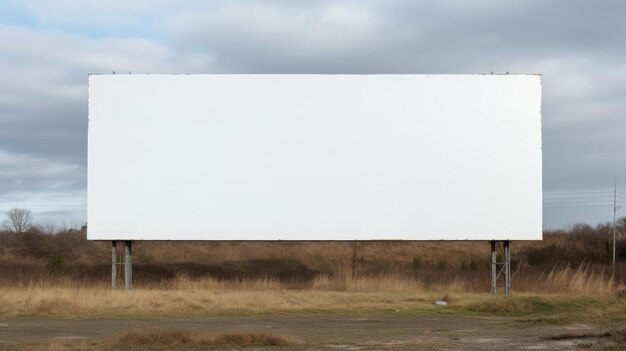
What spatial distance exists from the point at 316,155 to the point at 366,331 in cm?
1028

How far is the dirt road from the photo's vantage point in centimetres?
1524

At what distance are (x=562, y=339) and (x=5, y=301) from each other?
49.7ft

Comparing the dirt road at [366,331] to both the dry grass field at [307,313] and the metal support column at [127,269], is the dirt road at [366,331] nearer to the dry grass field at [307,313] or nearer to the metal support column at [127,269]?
the dry grass field at [307,313]

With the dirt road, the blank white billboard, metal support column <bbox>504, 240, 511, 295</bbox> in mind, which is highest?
the blank white billboard

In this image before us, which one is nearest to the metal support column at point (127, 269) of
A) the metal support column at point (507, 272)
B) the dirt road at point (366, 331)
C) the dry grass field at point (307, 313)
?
the dry grass field at point (307, 313)

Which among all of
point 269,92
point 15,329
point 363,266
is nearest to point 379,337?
point 15,329

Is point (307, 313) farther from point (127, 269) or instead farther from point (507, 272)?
point (507, 272)

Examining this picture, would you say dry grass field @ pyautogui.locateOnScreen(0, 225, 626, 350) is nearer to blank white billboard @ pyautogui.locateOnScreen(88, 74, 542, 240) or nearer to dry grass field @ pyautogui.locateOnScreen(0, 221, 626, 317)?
dry grass field @ pyautogui.locateOnScreen(0, 221, 626, 317)

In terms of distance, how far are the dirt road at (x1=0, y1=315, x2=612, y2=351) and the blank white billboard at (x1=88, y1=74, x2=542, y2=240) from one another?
234 inches

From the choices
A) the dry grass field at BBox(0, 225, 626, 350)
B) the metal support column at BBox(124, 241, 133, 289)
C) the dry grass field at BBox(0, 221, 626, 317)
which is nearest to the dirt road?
the dry grass field at BBox(0, 225, 626, 350)

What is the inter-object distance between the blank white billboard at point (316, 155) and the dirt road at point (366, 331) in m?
5.95

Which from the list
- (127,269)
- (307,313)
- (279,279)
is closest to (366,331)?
(307,313)

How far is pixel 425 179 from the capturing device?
2770 cm

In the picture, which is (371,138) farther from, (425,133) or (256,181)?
(256,181)
